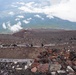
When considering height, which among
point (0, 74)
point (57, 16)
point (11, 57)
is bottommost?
point (57, 16)

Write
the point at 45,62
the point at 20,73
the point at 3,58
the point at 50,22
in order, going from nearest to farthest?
the point at 20,73, the point at 45,62, the point at 3,58, the point at 50,22

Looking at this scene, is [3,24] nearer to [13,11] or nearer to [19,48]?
[13,11]

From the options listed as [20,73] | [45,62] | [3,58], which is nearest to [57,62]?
[45,62]

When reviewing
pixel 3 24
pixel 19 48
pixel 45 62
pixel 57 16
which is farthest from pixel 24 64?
pixel 57 16

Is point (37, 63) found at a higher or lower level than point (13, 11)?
higher

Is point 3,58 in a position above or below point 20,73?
below

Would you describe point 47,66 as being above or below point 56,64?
below

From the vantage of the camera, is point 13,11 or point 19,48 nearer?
point 19,48

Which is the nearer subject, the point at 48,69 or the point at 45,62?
the point at 48,69

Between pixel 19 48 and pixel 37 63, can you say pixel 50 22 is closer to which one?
pixel 19 48

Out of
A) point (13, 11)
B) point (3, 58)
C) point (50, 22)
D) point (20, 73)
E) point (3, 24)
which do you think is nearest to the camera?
point (20, 73)
